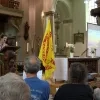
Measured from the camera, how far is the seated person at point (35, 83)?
8.53 feet

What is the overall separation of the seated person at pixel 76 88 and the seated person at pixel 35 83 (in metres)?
0.14

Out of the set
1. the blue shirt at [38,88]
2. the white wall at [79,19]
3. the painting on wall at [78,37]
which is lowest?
the blue shirt at [38,88]

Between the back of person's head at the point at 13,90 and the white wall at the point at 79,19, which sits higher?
the white wall at the point at 79,19

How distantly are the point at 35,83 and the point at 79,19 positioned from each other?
12.4m

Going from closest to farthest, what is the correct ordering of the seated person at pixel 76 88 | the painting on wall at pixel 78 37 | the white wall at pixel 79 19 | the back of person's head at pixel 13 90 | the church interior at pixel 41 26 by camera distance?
1. the back of person's head at pixel 13 90
2. the seated person at pixel 76 88
3. the church interior at pixel 41 26
4. the painting on wall at pixel 78 37
5. the white wall at pixel 79 19

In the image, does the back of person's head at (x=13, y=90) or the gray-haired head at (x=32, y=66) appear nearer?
the back of person's head at (x=13, y=90)

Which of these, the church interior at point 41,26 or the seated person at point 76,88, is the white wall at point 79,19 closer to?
the church interior at point 41,26

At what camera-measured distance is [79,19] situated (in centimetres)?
1472

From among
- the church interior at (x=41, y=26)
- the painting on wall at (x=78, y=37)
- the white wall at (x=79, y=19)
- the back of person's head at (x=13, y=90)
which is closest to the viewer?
the back of person's head at (x=13, y=90)

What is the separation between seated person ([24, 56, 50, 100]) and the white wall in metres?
11.6

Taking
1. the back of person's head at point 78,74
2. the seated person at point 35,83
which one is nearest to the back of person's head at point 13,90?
the seated person at point 35,83

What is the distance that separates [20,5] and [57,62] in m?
6.64

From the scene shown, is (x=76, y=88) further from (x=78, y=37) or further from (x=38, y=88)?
(x=78, y=37)

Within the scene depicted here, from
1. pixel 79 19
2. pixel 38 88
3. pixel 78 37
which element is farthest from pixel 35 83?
pixel 79 19
